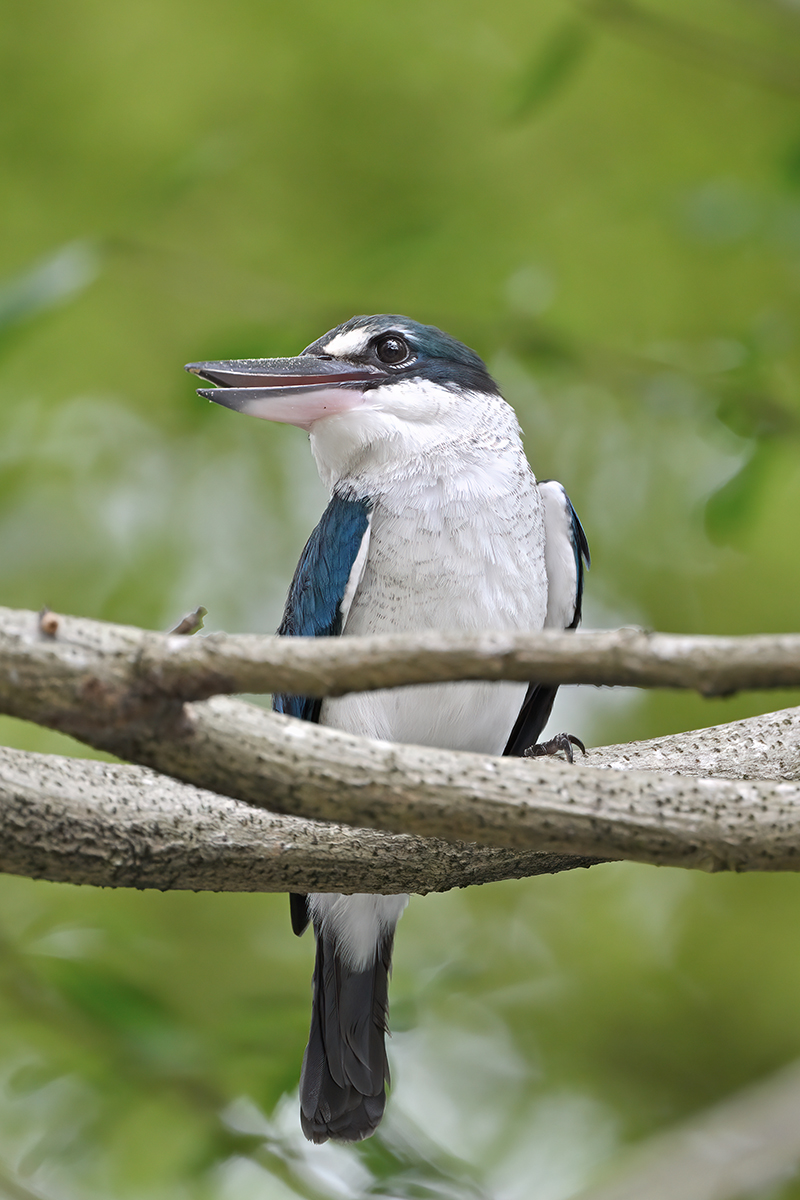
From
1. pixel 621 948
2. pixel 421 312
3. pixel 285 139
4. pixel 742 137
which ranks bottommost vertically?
pixel 621 948

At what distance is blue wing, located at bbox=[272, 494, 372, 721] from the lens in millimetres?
2963

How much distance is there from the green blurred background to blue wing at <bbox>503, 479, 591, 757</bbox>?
545 mm

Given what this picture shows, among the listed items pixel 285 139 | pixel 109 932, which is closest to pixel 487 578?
pixel 109 932

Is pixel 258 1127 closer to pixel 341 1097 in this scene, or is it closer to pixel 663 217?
pixel 341 1097

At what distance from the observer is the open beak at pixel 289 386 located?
A: 108 inches

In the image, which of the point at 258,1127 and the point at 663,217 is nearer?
the point at 258,1127

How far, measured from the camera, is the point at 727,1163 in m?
2.18

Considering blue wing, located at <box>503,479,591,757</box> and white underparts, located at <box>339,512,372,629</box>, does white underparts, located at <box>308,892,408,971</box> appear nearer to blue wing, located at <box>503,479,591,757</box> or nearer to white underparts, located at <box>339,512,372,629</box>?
blue wing, located at <box>503,479,591,757</box>

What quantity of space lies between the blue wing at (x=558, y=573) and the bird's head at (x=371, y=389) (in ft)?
1.12

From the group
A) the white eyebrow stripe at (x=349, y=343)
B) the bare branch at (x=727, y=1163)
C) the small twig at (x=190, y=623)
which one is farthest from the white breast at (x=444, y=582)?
the small twig at (x=190, y=623)

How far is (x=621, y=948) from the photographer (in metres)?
4.57

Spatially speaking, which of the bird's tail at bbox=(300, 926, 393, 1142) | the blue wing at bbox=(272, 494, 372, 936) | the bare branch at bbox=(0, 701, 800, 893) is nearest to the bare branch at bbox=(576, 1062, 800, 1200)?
the bare branch at bbox=(0, 701, 800, 893)

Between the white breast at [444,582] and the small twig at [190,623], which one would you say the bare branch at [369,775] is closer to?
the small twig at [190,623]

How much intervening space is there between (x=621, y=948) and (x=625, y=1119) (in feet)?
1.93
